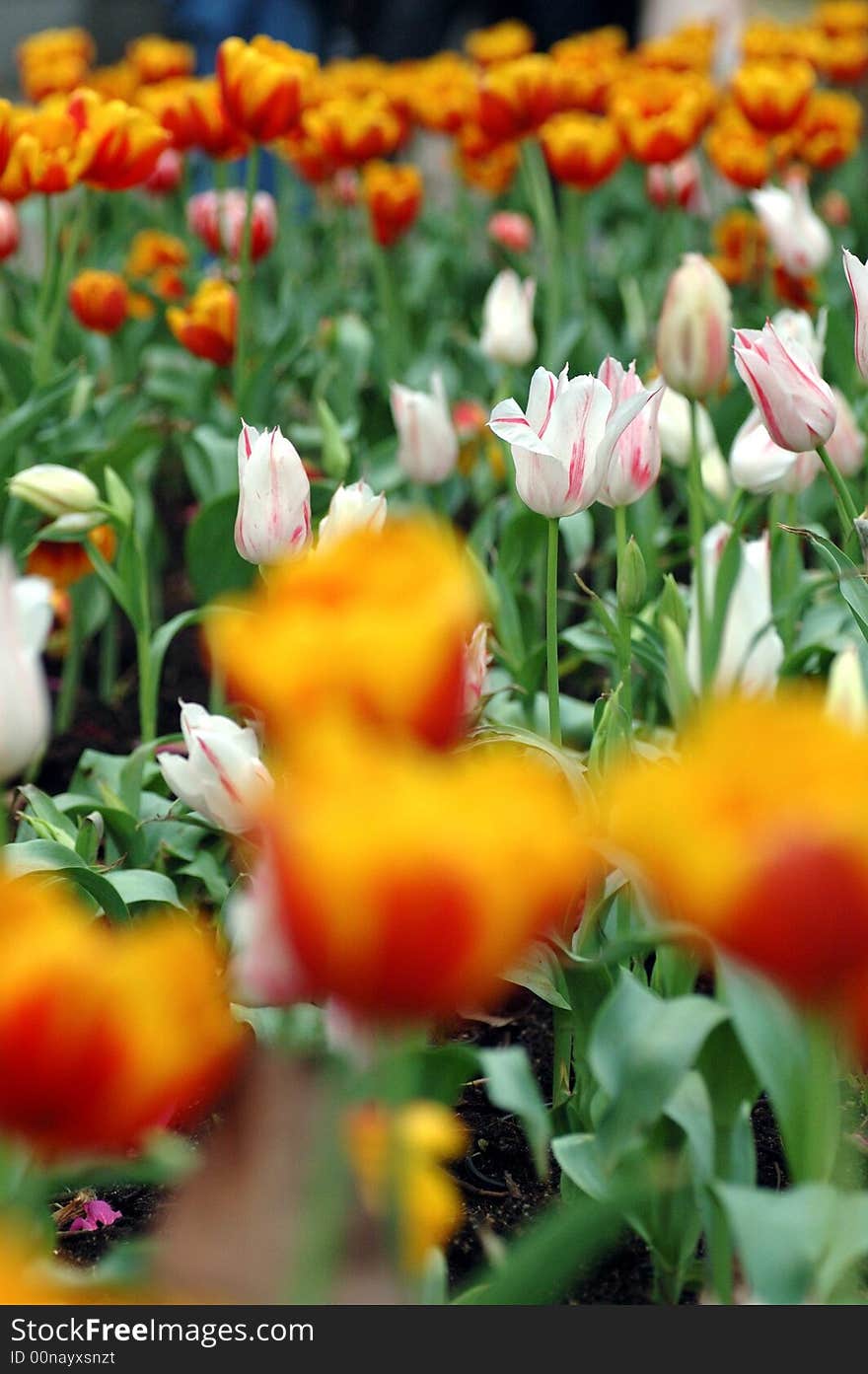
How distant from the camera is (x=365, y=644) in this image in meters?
0.52

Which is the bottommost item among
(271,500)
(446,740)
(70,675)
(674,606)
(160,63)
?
(70,675)

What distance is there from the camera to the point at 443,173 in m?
A: 5.90

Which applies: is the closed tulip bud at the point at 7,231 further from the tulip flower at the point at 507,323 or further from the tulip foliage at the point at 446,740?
the tulip flower at the point at 507,323

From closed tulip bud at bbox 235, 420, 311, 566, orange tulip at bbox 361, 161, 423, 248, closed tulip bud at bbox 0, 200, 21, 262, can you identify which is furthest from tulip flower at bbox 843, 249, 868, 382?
orange tulip at bbox 361, 161, 423, 248

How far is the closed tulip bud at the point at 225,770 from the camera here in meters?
1.07

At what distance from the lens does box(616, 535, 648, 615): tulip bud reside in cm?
119

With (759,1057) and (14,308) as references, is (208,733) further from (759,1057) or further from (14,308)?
(14,308)

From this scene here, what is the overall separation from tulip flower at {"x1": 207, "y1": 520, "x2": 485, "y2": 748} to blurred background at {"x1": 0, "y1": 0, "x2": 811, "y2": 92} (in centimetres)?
490

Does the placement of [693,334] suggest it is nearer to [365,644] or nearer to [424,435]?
[424,435]

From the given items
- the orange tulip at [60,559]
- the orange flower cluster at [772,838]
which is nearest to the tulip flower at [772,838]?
the orange flower cluster at [772,838]

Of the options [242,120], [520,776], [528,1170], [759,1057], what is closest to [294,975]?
[520,776]

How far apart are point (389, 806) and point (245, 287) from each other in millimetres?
1602

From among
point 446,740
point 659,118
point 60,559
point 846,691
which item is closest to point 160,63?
point 659,118

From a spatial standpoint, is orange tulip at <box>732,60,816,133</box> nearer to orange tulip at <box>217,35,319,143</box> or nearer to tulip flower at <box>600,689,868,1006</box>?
orange tulip at <box>217,35,319,143</box>
